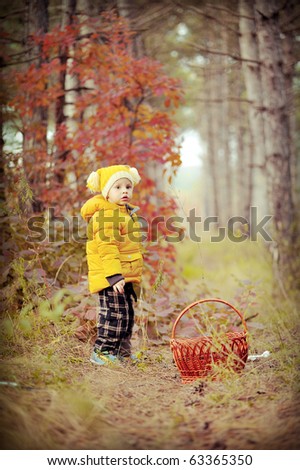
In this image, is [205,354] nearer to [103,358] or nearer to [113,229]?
[103,358]

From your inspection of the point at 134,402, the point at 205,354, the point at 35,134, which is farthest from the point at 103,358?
the point at 35,134

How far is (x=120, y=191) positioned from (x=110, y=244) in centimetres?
43

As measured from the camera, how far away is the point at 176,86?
5453 mm

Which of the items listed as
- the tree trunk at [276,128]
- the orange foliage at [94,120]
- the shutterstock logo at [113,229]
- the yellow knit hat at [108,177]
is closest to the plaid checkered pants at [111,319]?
the shutterstock logo at [113,229]

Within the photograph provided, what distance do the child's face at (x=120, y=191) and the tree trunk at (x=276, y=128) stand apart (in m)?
3.08

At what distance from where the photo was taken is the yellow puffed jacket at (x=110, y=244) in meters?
3.58

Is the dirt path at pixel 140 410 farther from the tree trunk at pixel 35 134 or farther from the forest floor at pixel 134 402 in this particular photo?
the tree trunk at pixel 35 134

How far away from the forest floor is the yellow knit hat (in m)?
1.17

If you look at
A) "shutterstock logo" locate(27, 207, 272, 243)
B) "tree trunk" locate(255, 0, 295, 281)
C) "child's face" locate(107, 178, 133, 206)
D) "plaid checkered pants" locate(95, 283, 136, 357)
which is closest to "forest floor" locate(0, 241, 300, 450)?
"plaid checkered pants" locate(95, 283, 136, 357)

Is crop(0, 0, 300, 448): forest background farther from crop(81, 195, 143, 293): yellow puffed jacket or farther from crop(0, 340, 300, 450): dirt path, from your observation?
crop(81, 195, 143, 293): yellow puffed jacket

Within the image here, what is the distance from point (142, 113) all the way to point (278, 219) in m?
2.39

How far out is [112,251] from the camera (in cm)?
357

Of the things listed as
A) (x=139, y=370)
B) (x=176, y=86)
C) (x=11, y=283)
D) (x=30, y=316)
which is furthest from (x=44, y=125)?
(x=139, y=370)

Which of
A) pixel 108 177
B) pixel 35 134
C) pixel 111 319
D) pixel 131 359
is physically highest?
pixel 35 134
